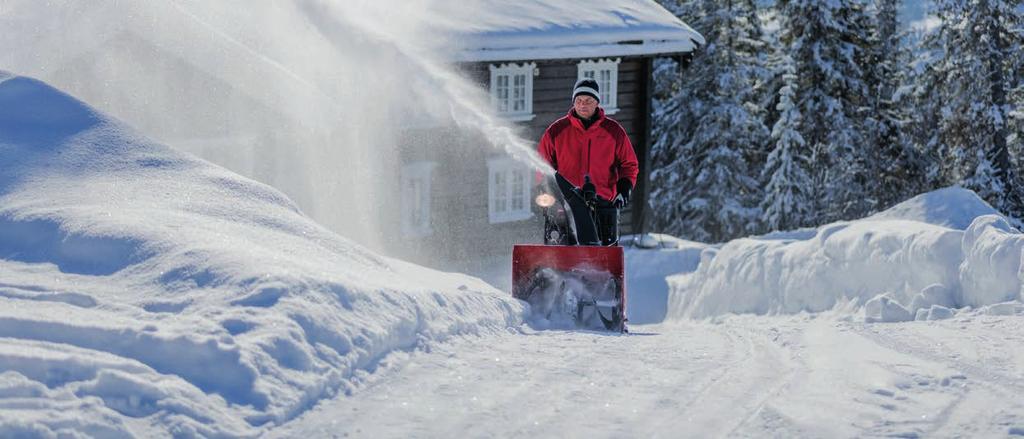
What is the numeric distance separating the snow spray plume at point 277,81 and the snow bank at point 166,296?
2.91m

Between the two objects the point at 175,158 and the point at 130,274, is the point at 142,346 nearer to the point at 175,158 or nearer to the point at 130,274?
the point at 130,274

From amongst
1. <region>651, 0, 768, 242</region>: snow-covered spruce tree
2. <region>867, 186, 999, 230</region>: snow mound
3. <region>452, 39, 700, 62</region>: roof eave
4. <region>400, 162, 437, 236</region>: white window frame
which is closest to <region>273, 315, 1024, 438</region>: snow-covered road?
<region>867, 186, 999, 230</region>: snow mound

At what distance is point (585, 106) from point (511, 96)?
12.4 metres

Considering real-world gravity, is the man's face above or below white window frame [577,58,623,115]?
below

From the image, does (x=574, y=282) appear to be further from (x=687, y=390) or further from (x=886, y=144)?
(x=886, y=144)

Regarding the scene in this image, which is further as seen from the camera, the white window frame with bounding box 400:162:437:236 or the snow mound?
the white window frame with bounding box 400:162:437:236

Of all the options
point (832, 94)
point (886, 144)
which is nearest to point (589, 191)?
point (832, 94)

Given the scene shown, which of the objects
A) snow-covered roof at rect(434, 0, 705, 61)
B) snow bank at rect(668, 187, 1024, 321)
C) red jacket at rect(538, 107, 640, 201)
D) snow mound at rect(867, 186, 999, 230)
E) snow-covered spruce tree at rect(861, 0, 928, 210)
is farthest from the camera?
snow-covered spruce tree at rect(861, 0, 928, 210)

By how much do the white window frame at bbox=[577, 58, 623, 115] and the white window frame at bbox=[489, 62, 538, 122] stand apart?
1197 mm

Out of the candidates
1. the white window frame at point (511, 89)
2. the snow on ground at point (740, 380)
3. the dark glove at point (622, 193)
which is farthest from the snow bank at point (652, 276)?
the snow on ground at point (740, 380)

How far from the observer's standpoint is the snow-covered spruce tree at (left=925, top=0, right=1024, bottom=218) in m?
25.5

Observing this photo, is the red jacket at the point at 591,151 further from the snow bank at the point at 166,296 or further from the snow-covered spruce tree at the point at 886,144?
the snow-covered spruce tree at the point at 886,144

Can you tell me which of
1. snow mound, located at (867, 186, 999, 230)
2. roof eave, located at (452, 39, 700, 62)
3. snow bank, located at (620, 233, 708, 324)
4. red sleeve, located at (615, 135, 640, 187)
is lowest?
snow bank, located at (620, 233, 708, 324)

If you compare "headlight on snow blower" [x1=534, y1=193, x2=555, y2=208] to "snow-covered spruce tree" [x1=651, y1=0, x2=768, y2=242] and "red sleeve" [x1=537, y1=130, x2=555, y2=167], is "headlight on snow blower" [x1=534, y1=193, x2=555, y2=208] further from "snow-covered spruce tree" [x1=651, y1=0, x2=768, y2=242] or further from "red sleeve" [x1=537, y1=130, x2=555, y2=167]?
"snow-covered spruce tree" [x1=651, y1=0, x2=768, y2=242]
